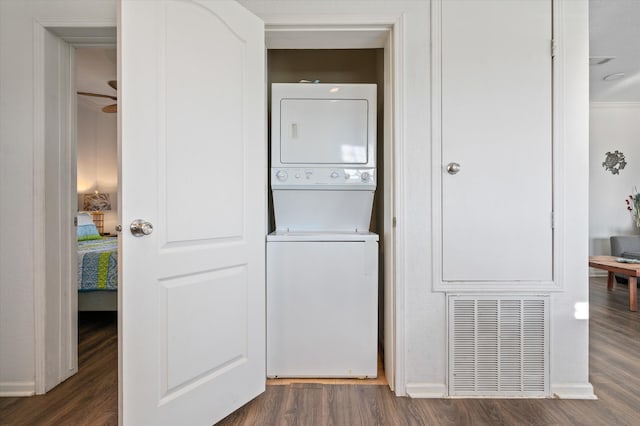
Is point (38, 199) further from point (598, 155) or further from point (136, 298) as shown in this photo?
point (598, 155)

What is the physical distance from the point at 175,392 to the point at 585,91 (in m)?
2.50

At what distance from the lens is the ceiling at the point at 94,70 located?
3.39m

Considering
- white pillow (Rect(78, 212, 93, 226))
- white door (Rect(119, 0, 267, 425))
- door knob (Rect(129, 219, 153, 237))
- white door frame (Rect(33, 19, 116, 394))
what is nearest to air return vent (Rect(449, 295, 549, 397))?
white door (Rect(119, 0, 267, 425))

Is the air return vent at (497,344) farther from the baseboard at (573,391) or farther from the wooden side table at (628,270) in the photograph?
the wooden side table at (628,270)

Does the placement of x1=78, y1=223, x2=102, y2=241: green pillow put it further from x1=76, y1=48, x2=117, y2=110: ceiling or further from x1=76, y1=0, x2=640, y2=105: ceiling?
x1=76, y1=0, x2=640, y2=105: ceiling

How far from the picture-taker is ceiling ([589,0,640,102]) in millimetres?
2665

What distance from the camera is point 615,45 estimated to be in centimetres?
332

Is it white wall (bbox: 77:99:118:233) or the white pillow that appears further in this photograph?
white wall (bbox: 77:99:118:233)

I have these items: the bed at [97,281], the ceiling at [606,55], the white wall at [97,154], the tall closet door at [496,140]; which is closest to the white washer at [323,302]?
the tall closet door at [496,140]

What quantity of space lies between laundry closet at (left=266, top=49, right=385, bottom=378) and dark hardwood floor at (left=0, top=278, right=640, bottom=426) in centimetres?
21

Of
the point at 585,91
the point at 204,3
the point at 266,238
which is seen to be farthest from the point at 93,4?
the point at 585,91

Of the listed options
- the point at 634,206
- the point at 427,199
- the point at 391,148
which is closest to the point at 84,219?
the point at 391,148

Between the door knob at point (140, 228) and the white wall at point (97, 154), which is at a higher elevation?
the white wall at point (97, 154)

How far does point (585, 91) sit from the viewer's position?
1829 mm
